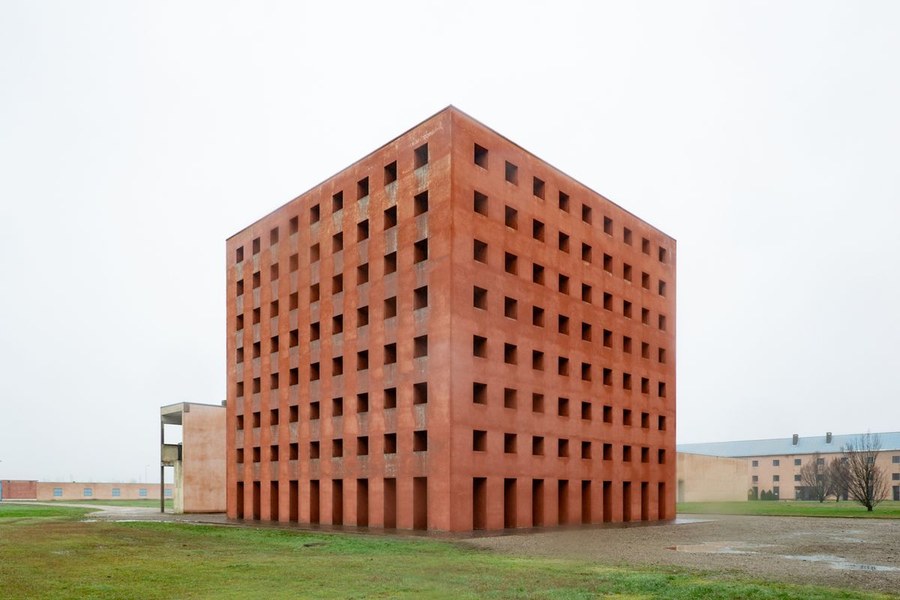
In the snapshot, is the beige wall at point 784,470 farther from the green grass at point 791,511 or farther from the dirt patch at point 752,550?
the dirt patch at point 752,550

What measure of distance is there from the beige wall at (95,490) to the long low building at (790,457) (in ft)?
316

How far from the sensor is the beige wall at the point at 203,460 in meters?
61.0

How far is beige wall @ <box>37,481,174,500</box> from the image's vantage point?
115 metres

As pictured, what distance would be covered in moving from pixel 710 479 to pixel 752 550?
7095 cm

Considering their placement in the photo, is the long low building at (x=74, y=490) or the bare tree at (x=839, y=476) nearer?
the bare tree at (x=839, y=476)

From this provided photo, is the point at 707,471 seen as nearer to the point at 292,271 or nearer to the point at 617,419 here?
the point at 617,419

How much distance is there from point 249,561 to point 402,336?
1891cm

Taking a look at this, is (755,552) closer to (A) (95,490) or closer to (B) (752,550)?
(B) (752,550)

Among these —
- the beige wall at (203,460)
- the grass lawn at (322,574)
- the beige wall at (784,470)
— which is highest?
the grass lawn at (322,574)

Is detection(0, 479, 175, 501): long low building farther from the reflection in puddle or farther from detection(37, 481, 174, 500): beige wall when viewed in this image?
the reflection in puddle

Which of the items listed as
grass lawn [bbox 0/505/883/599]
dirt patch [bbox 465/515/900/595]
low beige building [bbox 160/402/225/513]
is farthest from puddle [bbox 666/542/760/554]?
low beige building [bbox 160/402/225/513]

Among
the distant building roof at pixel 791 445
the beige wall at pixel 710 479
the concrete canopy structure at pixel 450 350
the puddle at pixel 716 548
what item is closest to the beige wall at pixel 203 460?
the concrete canopy structure at pixel 450 350

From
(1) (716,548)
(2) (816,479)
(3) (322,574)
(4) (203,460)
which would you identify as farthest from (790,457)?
(3) (322,574)

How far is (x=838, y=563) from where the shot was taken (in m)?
22.9
